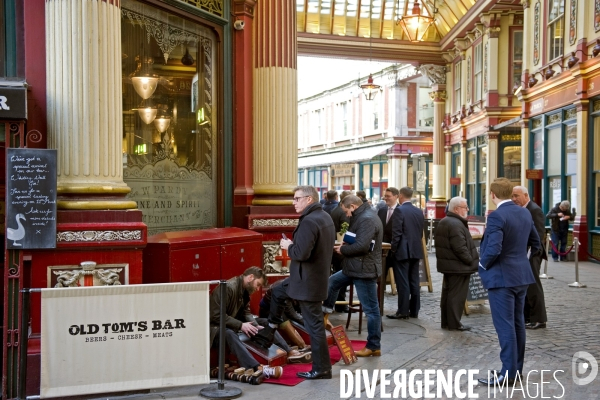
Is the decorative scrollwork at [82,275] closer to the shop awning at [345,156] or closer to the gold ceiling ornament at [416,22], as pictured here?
the gold ceiling ornament at [416,22]

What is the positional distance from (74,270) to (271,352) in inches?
79.6

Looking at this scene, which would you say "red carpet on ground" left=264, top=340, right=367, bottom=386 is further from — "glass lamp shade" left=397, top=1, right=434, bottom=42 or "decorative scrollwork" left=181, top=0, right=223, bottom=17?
"glass lamp shade" left=397, top=1, right=434, bottom=42

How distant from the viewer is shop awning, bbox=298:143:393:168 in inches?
1647

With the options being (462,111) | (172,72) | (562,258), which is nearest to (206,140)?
(172,72)

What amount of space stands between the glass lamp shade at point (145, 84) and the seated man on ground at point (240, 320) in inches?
105

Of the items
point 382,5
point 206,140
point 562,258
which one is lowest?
point 562,258

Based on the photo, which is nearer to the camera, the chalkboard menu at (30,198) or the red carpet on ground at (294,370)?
A: the chalkboard menu at (30,198)

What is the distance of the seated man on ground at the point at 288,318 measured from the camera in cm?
762

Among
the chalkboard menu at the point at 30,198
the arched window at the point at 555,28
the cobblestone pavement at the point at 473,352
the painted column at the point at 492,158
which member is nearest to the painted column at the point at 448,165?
the painted column at the point at 492,158

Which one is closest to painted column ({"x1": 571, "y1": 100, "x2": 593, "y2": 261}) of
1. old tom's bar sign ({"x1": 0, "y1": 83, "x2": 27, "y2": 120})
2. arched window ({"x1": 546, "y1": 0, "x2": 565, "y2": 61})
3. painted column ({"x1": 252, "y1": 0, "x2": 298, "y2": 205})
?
arched window ({"x1": 546, "y1": 0, "x2": 565, "y2": 61})

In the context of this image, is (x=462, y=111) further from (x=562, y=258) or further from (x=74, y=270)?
(x=74, y=270)

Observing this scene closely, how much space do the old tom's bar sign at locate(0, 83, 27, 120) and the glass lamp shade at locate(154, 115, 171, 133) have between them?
266 centimetres

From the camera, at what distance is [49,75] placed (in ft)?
21.4

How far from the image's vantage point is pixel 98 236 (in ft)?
21.1
